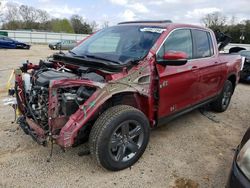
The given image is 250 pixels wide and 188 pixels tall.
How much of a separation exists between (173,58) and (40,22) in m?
60.8

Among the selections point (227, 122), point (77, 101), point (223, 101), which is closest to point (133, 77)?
point (77, 101)

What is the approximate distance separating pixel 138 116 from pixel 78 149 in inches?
43.8

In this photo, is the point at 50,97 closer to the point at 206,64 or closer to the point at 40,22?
the point at 206,64

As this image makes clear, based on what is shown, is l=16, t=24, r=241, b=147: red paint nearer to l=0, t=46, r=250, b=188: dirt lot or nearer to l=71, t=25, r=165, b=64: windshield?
l=71, t=25, r=165, b=64: windshield

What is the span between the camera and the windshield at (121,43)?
335cm

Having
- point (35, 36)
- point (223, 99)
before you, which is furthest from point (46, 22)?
point (223, 99)

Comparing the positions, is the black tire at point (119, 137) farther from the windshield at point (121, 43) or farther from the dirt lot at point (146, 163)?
the windshield at point (121, 43)

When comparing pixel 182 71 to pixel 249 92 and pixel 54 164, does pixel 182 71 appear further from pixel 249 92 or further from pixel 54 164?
pixel 249 92

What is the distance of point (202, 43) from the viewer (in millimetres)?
4312

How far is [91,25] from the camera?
56.0 metres

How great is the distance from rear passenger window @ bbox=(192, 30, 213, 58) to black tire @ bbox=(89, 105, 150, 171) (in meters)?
1.75

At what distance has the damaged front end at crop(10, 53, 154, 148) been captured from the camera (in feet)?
8.60

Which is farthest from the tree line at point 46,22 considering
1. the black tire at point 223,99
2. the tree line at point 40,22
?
the black tire at point 223,99

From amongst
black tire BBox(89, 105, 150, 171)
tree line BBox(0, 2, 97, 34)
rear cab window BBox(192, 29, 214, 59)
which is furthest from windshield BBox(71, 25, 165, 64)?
tree line BBox(0, 2, 97, 34)
